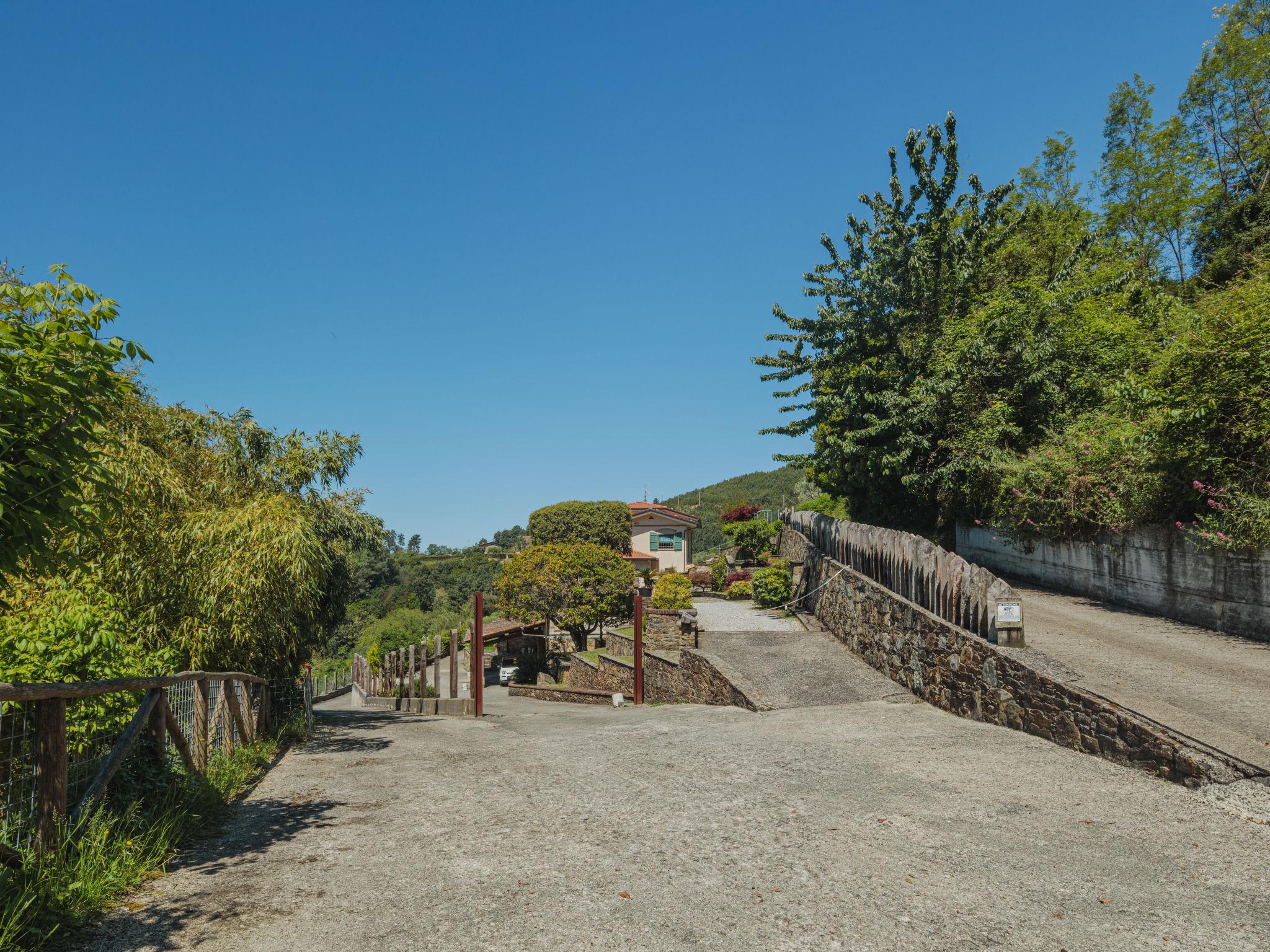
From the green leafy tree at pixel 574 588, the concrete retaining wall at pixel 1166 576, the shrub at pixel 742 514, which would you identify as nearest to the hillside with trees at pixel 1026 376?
the concrete retaining wall at pixel 1166 576

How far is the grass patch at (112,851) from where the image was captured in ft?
11.1

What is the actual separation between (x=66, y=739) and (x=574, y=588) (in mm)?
23298

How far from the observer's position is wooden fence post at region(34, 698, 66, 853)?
13.3 feet

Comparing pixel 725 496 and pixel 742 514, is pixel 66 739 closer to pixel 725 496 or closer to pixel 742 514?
pixel 742 514

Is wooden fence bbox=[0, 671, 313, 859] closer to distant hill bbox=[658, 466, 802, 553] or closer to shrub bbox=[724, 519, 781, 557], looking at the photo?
shrub bbox=[724, 519, 781, 557]

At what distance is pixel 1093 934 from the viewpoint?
11.6 feet

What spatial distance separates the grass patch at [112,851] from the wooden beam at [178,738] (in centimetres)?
15

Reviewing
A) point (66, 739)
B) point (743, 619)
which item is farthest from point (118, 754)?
point (743, 619)

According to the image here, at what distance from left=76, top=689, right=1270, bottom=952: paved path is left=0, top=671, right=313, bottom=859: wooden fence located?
70 centimetres

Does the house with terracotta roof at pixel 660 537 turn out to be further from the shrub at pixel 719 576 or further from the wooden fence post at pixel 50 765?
the wooden fence post at pixel 50 765

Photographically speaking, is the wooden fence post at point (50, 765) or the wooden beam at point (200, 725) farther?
the wooden beam at point (200, 725)

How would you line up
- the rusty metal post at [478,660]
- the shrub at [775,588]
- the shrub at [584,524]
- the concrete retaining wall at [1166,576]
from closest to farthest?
the concrete retaining wall at [1166,576], the rusty metal post at [478,660], the shrub at [775,588], the shrub at [584,524]

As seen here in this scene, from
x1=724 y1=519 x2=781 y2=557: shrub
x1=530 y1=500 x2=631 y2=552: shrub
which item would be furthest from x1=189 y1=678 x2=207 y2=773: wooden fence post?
x1=530 y1=500 x2=631 y2=552: shrub

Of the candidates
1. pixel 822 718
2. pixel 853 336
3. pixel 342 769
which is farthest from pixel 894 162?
pixel 342 769
